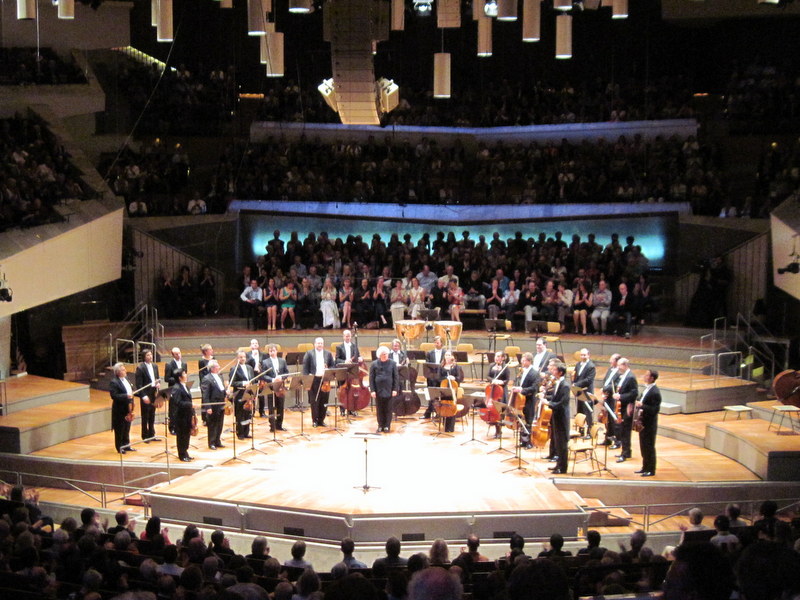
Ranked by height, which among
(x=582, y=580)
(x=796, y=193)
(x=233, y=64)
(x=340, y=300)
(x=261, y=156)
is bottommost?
(x=582, y=580)

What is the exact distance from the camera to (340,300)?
1928cm

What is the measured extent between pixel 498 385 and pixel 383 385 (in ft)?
→ 6.24

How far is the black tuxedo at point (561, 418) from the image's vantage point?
1209 cm

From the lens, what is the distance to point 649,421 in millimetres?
12016

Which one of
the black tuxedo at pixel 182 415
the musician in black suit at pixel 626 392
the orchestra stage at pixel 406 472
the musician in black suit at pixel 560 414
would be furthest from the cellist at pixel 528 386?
the black tuxedo at pixel 182 415

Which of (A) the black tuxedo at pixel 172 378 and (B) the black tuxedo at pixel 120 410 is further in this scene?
(B) the black tuxedo at pixel 120 410

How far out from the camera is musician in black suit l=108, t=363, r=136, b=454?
13.1m

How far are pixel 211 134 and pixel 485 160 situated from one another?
22.3ft

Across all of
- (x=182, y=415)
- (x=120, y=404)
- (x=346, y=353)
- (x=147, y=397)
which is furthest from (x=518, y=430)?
(x=120, y=404)

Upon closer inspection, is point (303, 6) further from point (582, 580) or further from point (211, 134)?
point (211, 134)

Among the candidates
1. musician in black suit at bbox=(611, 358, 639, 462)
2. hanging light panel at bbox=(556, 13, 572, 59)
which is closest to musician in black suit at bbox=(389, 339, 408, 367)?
musician in black suit at bbox=(611, 358, 639, 462)

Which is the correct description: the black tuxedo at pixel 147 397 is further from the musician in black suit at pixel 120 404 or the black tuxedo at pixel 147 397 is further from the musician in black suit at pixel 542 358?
the musician in black suit at pixel 542 358

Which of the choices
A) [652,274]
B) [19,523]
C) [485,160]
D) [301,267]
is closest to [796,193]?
[652,274]

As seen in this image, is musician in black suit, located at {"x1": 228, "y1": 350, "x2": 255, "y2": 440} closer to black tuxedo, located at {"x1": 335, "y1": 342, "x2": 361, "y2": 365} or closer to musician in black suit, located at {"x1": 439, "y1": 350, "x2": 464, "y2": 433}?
black tuxedo, located at {"x1": 335, "y1": 342, "x2": 361, "y2": 365}
